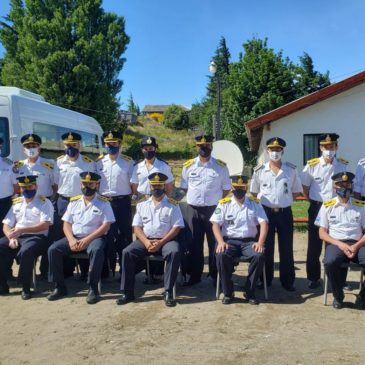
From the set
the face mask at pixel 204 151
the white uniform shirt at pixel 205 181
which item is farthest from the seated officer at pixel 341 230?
the face mask at pixel 204 151

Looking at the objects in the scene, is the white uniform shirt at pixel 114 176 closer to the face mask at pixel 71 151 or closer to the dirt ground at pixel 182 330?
the face mask at pixel 71 151

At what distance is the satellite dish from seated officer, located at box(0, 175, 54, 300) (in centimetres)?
421

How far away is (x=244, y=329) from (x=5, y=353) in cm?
213

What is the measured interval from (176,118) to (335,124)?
3287cm

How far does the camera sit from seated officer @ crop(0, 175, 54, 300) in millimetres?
5402

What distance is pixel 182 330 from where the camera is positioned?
4312mm

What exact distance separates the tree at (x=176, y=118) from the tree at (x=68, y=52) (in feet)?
68.0

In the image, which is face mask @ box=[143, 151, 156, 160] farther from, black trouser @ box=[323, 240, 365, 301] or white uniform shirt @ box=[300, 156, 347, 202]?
black trouser @ box=[323, 240, 365, 301]

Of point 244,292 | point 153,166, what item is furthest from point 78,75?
point 244,292

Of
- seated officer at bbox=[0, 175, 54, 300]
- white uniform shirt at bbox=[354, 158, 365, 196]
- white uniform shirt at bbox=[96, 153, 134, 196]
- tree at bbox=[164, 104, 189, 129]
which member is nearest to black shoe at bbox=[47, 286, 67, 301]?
seated officer at bbox=[0, 175, 54, 300]

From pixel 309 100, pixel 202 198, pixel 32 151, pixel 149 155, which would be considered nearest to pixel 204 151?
pixel 202 198

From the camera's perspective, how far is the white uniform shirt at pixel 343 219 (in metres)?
5.11

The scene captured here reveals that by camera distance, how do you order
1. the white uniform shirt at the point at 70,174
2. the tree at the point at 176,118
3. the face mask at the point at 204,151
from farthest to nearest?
the tree at the point at 176,118 < the white uniform shirt at the point at 70,174 < the face mask at the point at 204,151

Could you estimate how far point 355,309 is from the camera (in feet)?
16.0
